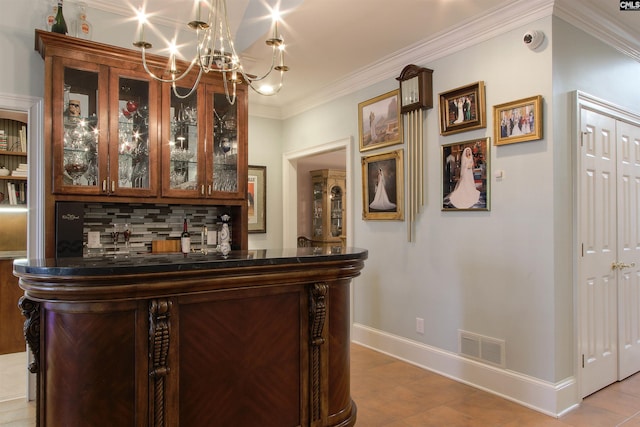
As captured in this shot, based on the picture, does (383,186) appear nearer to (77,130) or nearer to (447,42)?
(447,42)

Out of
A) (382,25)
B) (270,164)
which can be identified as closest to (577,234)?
(382,25)

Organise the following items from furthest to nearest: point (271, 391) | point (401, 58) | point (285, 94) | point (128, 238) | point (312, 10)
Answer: point (285, 94), point (401, 58), point (128, 238), point (312, 10), point (271, 391)

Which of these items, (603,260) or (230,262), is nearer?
(230,262)

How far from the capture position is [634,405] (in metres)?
2.94

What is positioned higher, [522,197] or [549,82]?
[549,82]

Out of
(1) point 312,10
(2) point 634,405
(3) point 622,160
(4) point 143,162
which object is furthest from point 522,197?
(4) point 143,162

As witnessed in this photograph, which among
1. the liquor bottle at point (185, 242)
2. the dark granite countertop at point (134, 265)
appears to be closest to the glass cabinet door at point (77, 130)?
the liquor bottle at point (185, 242)

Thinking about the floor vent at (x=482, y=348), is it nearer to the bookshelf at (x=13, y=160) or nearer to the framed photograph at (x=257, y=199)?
the framed photograph at (x=257, y=199)

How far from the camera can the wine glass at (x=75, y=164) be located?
2887 mm

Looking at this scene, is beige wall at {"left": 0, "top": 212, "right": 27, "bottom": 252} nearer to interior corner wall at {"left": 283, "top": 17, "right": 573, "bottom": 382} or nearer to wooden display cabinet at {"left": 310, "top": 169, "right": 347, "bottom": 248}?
interior corner wall at {"left": 283, "top": 17, "right": 573, "bottom": 382}

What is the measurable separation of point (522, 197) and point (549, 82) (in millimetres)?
782

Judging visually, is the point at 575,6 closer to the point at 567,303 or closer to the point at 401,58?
the point at 401,58

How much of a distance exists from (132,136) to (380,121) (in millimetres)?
2231


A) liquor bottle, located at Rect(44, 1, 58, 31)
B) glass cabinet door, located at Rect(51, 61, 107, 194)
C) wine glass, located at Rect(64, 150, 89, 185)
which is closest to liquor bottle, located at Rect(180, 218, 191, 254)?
glass cabinet door, located at Rect(51, 61, 107, 194)
